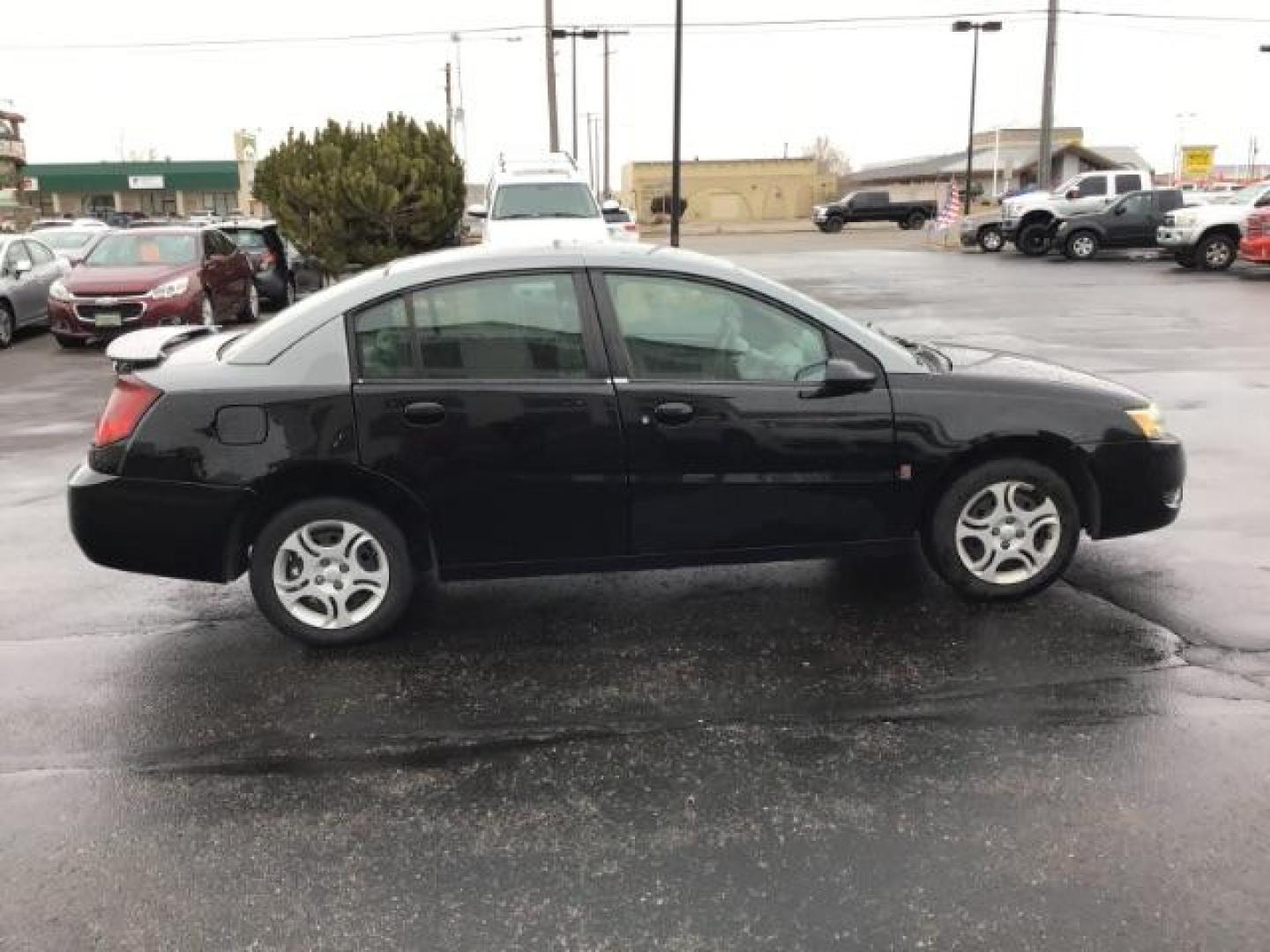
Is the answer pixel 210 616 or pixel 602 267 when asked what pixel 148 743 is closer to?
pixel 210 616

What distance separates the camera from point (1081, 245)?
2830 cm

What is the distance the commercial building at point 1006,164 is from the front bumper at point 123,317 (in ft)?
188

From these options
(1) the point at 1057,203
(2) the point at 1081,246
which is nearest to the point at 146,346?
(2) the point at 1081,246

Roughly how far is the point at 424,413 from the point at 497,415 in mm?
286

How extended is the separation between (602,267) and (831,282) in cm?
1977

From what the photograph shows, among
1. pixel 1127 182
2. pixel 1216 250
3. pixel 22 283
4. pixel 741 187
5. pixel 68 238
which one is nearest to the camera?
pixel 22 283

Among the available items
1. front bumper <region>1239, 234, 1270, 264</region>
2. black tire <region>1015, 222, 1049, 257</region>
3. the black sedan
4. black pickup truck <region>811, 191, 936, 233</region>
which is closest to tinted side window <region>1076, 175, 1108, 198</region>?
black tire <region>1015, 222, 1049, 257</region>

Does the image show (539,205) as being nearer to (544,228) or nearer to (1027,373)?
(544,228)

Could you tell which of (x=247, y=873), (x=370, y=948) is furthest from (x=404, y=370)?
(x=370, y=948)

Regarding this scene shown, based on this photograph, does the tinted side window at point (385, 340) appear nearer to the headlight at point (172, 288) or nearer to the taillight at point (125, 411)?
the taillight at point (125, 411)

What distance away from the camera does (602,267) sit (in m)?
4.57

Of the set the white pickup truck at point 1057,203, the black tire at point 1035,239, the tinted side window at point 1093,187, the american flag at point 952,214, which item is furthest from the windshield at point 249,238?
the american flag at point 952,214

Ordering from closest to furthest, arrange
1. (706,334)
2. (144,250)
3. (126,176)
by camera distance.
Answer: (706,334) < (144,250) < (126,176)

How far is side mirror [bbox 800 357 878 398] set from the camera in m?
4.48
